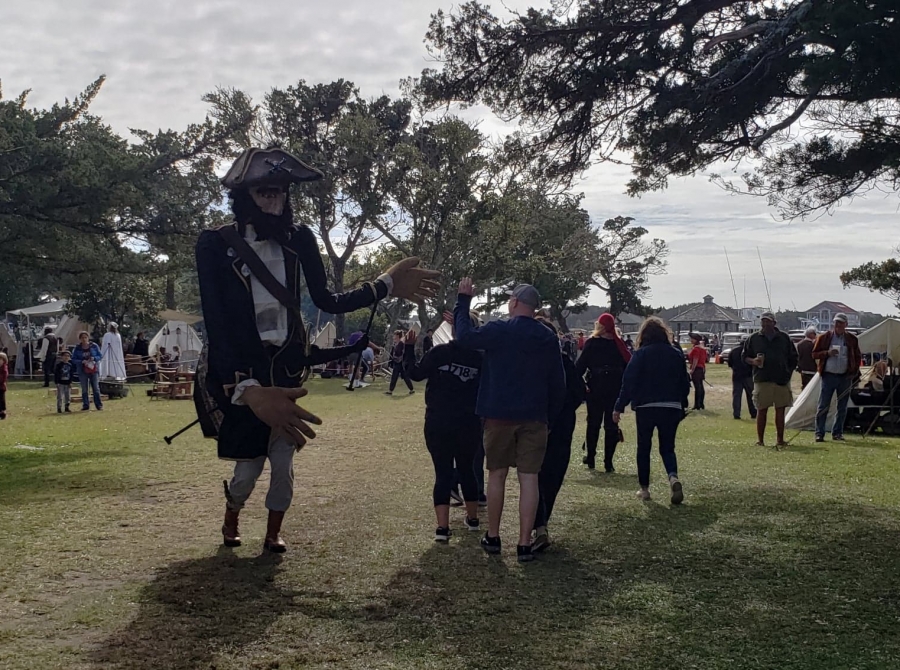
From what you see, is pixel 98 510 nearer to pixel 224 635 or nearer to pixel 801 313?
pixel 224 635

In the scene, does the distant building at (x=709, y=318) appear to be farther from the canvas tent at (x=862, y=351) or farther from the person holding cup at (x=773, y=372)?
the person holding cup at (x=773, y=372)

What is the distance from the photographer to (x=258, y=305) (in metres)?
5.74

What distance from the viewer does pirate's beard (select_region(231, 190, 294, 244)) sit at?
5836mm

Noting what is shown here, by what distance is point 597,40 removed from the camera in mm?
7945

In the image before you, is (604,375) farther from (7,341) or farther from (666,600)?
(7,341)

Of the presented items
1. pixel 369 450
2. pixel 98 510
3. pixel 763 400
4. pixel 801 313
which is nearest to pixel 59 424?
pixel 369 450

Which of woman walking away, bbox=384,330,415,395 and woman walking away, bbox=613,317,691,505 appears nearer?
woman walking away, bbox=613,317,691,505

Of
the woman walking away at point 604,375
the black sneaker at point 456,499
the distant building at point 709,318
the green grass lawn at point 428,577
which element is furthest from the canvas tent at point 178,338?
the distant building at point 709,318

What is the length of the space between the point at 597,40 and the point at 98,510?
581cm

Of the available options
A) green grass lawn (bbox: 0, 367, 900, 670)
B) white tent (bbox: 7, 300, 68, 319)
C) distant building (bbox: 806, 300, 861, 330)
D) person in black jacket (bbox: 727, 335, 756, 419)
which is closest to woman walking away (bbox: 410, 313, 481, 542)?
green grass lawn (bbox: 0, 367, 900, 670)

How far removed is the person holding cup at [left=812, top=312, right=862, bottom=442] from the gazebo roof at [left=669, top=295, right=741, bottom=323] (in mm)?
114979

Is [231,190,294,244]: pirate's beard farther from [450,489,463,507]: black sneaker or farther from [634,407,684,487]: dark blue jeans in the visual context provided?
[634,407,684,487]: dark blue jeans

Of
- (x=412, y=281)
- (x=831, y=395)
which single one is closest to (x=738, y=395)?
(x=831, y=395)

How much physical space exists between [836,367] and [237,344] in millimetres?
11770
